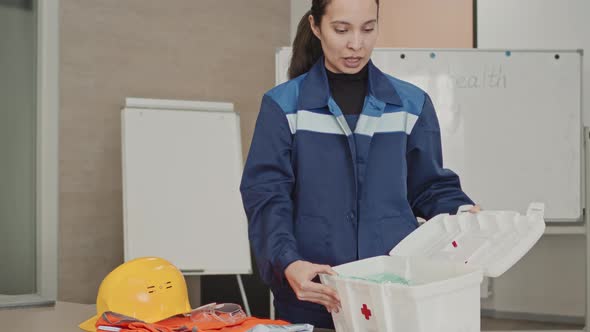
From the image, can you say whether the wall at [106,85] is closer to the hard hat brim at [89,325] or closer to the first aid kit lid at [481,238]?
the hard hat brim at [89,325]

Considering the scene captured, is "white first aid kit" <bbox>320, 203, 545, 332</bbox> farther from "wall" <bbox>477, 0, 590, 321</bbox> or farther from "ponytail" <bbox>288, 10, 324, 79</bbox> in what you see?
"wall" <bbox>477, 0, 590, 321</bbox>

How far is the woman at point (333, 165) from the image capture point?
58.1 inches

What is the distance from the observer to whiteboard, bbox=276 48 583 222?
383 centimetres

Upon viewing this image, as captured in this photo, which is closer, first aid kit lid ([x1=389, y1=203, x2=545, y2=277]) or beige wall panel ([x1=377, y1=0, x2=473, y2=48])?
first aid kit lid ([x1=389, y1=203, x2=545, y2=277])

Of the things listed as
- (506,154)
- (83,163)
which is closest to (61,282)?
(83,163)

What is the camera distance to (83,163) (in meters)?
3.76

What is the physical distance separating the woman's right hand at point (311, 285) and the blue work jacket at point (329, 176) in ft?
0.72

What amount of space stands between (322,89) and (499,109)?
8.43 feet

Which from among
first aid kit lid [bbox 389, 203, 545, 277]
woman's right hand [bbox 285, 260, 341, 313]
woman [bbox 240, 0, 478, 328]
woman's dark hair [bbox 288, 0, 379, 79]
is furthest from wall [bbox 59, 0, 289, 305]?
first aid kit lid [bbox 389, 203, 545, 277]

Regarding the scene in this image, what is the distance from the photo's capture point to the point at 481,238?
1.21 meters

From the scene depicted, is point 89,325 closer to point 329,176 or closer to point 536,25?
point 329,176

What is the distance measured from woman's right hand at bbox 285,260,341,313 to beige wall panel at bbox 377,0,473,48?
3492 mm

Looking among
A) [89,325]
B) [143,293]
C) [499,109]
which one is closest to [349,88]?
[143,293]

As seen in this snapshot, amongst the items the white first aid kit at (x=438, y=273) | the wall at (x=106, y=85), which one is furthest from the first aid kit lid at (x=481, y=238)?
the wall at (x=106, y=85)
